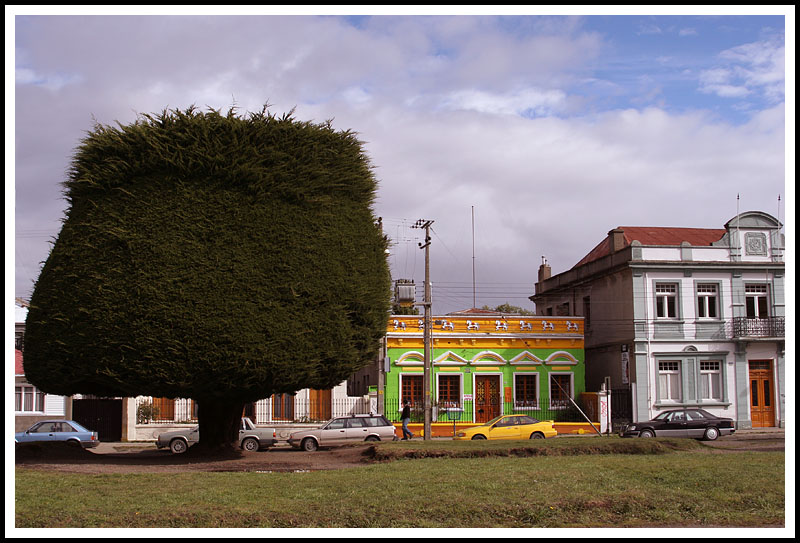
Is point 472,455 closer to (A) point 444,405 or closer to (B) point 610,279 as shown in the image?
(A) point 444,405

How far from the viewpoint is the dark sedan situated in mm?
27984

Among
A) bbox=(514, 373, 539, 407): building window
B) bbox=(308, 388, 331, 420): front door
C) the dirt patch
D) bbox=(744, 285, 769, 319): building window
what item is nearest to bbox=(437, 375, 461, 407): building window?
bbox=(514, 373, 539, 407): building window

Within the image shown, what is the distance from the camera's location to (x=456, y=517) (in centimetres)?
1018

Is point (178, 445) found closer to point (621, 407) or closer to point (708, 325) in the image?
point (621, 407)

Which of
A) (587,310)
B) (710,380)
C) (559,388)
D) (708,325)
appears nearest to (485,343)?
(559,388)

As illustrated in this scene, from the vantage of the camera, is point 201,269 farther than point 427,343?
No

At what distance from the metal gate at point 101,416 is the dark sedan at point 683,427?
21833 mm

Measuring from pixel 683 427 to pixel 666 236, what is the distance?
574 inches

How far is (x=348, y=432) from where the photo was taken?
2741 centimetres

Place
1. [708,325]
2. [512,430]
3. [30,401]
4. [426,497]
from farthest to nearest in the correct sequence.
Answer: [708,325] → [30,401] → [512,430] → [426,497]

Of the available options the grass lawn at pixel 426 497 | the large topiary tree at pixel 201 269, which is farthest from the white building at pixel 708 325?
the grass lawn at pixel 426 497

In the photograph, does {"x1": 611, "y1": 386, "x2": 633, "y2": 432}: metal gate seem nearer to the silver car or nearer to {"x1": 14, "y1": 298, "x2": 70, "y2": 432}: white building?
the silver car

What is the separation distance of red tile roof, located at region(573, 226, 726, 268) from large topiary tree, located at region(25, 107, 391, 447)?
2510 centimetres

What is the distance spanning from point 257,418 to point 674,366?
2011 centimetres
